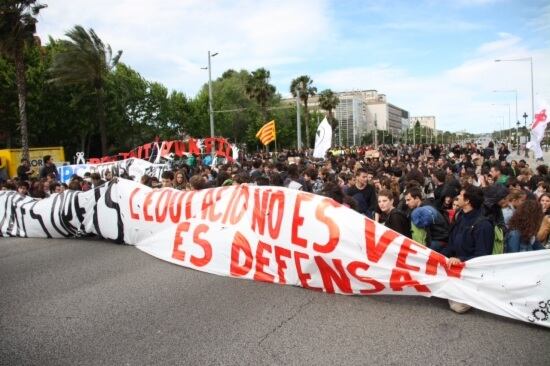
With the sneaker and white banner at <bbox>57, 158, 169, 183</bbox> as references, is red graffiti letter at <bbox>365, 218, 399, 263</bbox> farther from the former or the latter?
white banner at <bbox>57, 158, 169, 183</bbox>

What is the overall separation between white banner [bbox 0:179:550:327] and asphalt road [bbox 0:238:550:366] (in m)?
0.22

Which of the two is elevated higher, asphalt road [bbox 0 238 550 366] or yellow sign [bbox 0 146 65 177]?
yellow sign [bbox 0 146 65 177]

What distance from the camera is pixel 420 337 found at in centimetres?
415

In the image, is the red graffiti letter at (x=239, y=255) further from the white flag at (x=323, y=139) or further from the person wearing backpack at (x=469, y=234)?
the white flag at (x=323, y=139)

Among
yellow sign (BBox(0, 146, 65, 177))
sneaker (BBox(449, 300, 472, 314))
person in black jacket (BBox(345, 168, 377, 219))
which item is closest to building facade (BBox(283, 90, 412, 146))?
yellow sign (BBox(0, 146, 65, 177))

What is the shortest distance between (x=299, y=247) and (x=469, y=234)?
188cm

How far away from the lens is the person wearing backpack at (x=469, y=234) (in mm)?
4566

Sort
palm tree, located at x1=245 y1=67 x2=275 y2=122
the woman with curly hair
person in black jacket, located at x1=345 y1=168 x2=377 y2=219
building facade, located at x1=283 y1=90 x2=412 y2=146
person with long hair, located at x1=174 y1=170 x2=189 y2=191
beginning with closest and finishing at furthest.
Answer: the woman with curly hair
person in black jacket, located at x1=345 y1=168 x2=377 y2=219
person with long hair, located at x1=174 y1=170 x2=189 y2=191
palm tree, located at x1=245 y1=67 x2=275 y2=122
building facade, located at x1=283 y1=90 x2=412 y2=146

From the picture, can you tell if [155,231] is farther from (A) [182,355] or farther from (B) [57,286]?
(A) [182,355]

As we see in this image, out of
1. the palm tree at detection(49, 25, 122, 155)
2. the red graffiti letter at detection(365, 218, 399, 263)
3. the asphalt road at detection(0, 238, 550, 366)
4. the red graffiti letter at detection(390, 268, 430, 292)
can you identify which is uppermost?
the palm tree at detection(49, 25, 122, 155)

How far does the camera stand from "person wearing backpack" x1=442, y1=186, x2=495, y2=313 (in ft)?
15.0

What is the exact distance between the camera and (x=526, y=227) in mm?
4535

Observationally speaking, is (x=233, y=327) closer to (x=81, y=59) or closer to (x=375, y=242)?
(x=375, y=242)

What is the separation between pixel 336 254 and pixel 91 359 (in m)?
2.66
